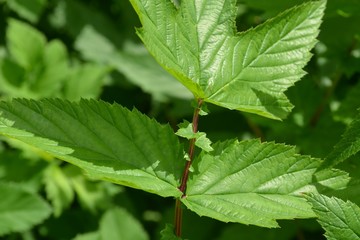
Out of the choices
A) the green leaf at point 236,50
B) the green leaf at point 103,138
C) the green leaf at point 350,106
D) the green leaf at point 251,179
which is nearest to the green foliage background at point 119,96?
the green leaf at point 350,106

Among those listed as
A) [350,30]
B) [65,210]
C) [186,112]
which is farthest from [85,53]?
[350,30]

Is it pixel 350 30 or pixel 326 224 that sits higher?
pixel 350 30

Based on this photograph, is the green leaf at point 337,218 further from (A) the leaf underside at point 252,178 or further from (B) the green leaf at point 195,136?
(B) the green leaf at point 195,136

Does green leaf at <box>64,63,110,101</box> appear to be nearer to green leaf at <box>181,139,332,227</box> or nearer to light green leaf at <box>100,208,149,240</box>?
light green leaf at <box>100,208,149,240</box>

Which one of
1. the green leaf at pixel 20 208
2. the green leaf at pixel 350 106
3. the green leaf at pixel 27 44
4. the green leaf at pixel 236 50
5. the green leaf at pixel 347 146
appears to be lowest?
the green leaf at pixel 20 208

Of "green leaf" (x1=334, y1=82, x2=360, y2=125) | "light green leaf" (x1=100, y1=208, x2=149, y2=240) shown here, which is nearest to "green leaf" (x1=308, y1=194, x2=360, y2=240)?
"green leaf" (x1=334, y1=82, x2=360, y2=125)

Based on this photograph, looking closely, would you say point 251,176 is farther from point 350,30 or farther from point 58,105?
point 350,30
